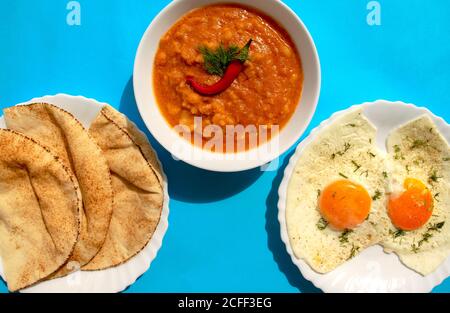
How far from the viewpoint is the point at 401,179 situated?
150 inches

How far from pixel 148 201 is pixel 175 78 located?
39.2 inches

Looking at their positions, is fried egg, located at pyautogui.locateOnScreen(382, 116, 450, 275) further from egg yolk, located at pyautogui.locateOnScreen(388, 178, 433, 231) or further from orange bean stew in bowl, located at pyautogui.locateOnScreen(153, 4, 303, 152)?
orange bean stew in bowl, located at pyautogui.locateOnScreen(153, 4, 303, 152)

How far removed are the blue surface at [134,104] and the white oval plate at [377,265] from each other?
10.2 inches

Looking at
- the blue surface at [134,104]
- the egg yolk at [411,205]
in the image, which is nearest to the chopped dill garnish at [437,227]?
Answer: the egg yolk at [411,205]

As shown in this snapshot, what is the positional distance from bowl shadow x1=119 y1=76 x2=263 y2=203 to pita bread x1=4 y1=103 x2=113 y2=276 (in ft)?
1.72

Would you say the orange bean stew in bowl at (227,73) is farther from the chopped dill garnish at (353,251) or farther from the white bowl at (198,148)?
the chopped dill garnish at (353,251)

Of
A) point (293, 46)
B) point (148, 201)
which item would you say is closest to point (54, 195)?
point (148, 201)

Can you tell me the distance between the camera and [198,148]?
11.5 feet

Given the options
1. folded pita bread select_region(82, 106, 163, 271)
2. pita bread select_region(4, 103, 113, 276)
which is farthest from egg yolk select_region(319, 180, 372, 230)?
pita bread select_region(4, 103, 113, 276)

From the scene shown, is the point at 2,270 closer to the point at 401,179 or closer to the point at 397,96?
the point at 401,179

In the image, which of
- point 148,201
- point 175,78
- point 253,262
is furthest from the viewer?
point 253,262

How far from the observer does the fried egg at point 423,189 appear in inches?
149

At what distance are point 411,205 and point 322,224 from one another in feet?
2.32

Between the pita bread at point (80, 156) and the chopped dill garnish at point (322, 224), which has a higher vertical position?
the pita bread at point (80, 156)
